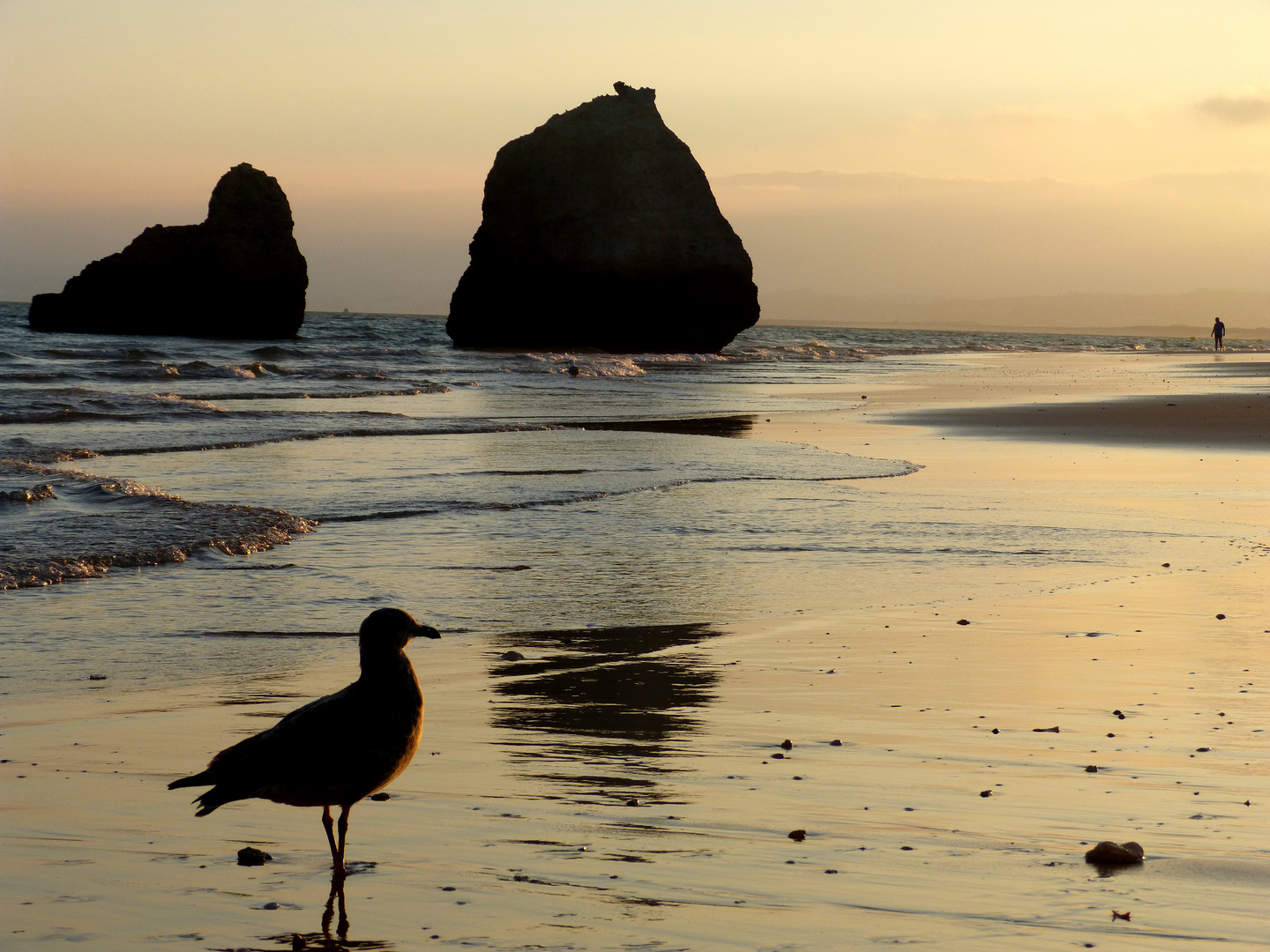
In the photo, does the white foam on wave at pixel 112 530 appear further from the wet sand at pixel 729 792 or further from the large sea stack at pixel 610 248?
the large sea stack at pixel 610 248

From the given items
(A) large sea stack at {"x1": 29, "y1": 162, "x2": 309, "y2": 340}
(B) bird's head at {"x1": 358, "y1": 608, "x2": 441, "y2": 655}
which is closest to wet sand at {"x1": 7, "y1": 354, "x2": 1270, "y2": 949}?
(B) bird's head at {"x1": 358, "y1": 608, "x2": 441, "y2": 655}

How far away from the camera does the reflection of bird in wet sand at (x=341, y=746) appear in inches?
126

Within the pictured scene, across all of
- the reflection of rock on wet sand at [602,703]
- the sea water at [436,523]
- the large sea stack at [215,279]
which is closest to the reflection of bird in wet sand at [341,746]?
the reflection of rock on wet sand at [602,703]

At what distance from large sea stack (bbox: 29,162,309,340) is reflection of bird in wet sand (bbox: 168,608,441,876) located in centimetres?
6719

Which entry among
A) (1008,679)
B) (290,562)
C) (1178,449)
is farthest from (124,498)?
(1178,449)

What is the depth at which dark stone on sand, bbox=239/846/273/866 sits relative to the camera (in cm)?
353

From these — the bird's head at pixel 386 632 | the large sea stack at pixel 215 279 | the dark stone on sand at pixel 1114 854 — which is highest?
the large sea stack at pixel 215 279

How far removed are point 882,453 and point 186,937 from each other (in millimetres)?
13912

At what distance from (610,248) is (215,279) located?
871 inches

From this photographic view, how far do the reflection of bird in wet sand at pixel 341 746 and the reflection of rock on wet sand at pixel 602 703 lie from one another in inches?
34.5

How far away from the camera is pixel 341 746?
3287 mm

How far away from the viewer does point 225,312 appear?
6712 cm

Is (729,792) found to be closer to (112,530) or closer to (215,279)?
(112,530)

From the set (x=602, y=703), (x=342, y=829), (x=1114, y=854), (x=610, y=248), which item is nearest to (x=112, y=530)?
(x=602, y=703)
